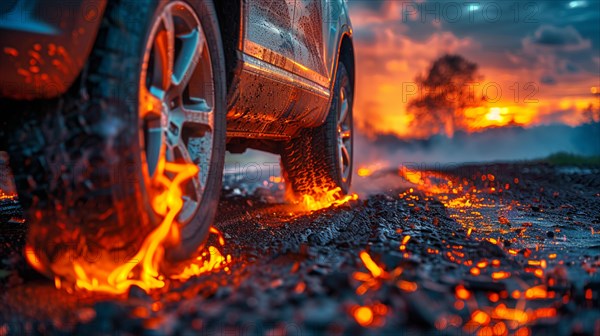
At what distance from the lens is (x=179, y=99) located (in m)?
2.56

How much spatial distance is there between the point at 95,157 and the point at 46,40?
1.40ft

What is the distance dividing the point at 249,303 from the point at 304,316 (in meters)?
0.20

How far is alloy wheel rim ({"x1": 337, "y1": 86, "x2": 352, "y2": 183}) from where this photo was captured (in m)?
5.64

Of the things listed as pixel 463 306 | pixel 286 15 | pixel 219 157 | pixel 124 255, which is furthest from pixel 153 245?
pixel 286 15

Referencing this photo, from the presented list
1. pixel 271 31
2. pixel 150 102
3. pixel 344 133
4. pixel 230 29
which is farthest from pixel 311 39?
pixel 150 102

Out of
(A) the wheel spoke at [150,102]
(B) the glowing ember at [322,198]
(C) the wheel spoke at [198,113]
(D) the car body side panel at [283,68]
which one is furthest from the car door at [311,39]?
(A) the wheel spoke at [150,102]

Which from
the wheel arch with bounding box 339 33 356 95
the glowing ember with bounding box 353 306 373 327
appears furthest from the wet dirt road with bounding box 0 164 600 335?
the wheel arch with bounding box 339 33 356 95

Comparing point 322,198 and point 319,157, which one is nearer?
point 319,157

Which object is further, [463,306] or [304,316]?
[463,306]

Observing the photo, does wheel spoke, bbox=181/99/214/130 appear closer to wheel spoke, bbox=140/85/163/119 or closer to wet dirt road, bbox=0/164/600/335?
wheel spoke, bbox=140/85/163/119

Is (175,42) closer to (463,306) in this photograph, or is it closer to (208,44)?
(208,44)

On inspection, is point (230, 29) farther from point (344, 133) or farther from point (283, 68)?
point (344, 133)

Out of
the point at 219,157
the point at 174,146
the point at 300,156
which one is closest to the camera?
the point at 174,146

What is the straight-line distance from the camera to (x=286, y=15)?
3744mm
